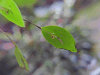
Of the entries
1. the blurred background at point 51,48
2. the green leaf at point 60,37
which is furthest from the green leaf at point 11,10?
the blurred background at point 51,48

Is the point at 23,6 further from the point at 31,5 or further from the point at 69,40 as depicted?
the point at 69,40

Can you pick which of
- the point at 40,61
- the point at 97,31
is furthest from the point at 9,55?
the point at 97,31

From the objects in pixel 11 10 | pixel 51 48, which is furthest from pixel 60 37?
pixel 51 48

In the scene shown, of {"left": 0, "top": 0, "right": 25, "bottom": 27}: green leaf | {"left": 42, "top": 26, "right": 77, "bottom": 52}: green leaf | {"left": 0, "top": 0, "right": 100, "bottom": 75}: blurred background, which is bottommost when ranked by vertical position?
{"left": 0, "top": 0, "right": 25, "bottom": 27}: green leaf

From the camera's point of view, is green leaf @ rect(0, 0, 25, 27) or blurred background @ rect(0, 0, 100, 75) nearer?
green leaf @ rect(0, 0, 25, 27)

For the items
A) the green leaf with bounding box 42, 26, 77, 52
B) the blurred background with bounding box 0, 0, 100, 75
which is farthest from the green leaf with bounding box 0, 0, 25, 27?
the blurred background with bounding box 0, 0, 100, 75

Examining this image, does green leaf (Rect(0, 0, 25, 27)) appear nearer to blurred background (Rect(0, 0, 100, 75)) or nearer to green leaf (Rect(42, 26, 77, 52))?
green leaf (Rect(42, 26, 77, 52))

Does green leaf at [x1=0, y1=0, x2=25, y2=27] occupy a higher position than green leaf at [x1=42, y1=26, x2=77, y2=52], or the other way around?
green leaf at [x1=42, y1=26, x2=77, y2=52]
